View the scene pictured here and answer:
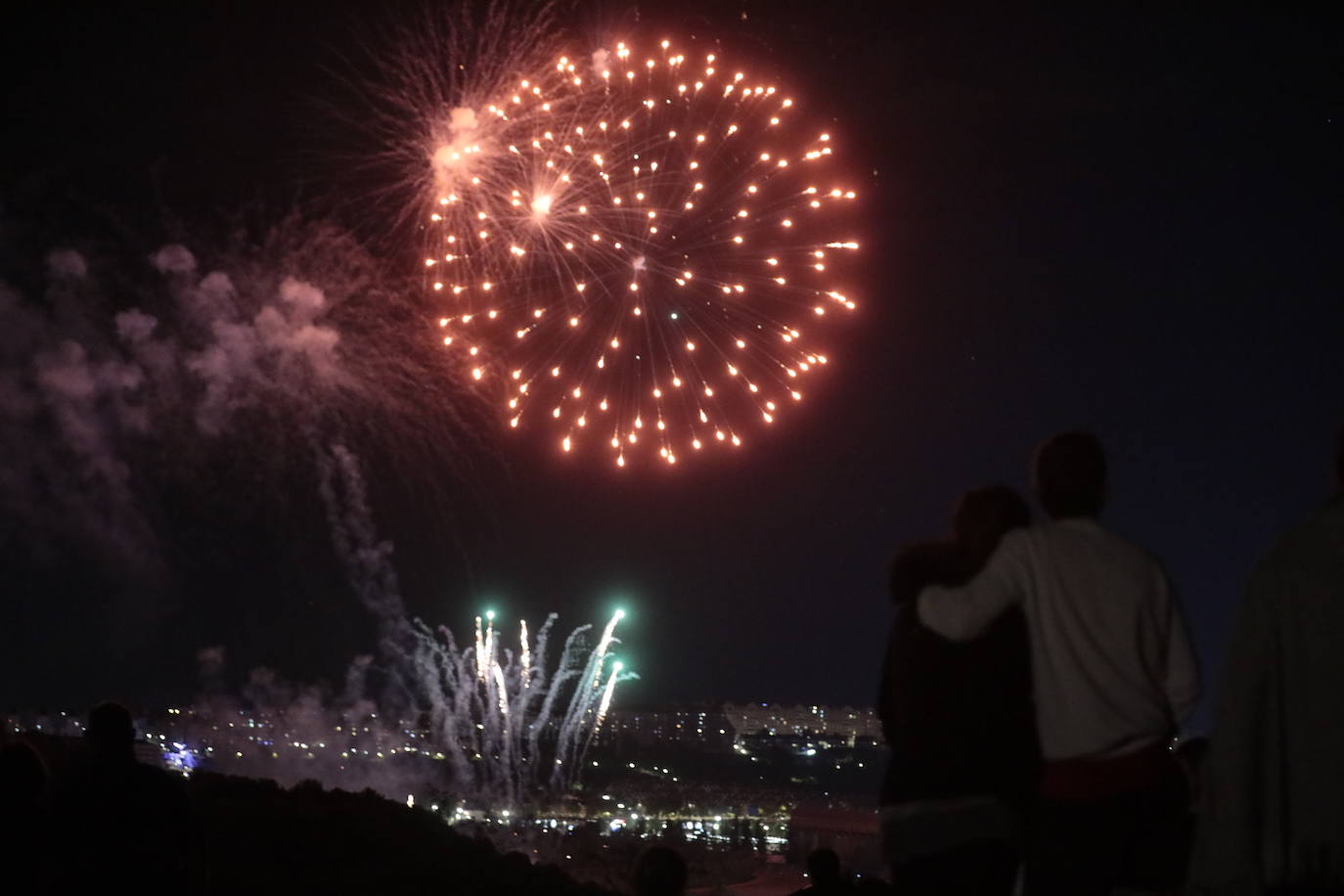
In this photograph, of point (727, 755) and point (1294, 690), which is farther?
point (727, 755)

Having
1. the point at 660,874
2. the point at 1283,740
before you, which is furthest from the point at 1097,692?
the point at 660,874

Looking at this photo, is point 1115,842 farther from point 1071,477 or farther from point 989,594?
point 1071,477

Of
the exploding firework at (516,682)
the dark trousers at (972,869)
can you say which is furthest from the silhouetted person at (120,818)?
the exploding firework at (516,682)

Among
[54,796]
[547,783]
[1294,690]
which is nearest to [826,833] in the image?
[547,783]

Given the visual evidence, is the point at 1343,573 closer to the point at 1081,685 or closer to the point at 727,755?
the point at 1081,685

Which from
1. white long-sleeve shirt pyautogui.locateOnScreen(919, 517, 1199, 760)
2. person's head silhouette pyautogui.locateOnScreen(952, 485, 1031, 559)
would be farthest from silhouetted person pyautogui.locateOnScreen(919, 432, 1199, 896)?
person's head silhouette pyautogui.locateOnScreen(952, 485, 1031, 559)

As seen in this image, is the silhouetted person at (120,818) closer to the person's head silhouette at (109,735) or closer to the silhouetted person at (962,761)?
the person's head silhouette at (109,735)

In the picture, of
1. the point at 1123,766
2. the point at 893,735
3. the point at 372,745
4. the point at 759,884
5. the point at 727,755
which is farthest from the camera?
the point at 727,755

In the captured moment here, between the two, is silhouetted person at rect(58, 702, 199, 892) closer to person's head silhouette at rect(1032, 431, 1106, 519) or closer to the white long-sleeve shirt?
the white long-sleeve shirt
